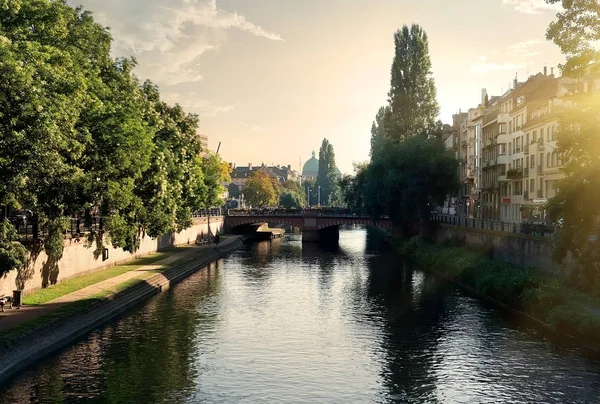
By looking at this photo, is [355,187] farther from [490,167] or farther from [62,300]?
[62,300]

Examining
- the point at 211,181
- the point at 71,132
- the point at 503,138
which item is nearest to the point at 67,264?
the point at 71,132

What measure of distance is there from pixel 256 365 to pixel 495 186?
3107 inches

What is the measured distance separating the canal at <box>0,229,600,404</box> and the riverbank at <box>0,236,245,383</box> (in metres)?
0.72

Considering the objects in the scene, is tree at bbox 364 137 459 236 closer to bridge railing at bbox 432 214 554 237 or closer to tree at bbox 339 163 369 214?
bridge railing at bbox 432 214 554 237

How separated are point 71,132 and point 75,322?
36.4ft

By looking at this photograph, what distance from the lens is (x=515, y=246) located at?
199ft

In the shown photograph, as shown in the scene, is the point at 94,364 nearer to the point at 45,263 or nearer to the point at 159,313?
the point at 159,313

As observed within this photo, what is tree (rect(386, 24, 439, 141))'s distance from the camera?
10638cm

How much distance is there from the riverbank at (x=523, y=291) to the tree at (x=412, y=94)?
3523cm

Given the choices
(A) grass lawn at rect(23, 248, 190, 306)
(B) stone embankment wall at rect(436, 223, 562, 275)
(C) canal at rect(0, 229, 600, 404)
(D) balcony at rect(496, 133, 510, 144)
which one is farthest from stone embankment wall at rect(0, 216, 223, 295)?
(D) balcony at rect(496, 133, 510, 144)

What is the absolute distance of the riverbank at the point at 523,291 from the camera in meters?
38.9

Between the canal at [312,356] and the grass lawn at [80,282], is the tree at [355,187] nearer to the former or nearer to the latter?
the grass lawn at [80,282]

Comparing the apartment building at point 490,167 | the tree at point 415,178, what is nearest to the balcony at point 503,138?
the apartment building at point 490,167

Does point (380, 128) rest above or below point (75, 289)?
above
